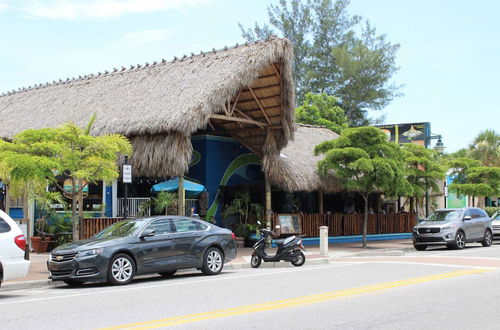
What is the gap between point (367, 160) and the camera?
78.1 feet

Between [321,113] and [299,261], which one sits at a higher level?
[321,113]

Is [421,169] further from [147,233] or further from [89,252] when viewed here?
[89,252]

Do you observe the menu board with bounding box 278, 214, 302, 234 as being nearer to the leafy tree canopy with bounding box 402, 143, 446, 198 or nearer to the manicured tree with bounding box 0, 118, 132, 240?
the leafy tree canopy with bounding box 402, 143, 446, 198

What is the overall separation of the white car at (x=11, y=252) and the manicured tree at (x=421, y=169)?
19.7 metres

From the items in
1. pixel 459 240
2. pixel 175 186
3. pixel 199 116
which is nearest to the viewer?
pixel 199 116

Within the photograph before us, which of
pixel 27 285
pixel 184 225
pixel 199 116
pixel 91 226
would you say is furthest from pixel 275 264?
pixel 91 226

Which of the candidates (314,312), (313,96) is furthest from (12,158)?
(313,96)

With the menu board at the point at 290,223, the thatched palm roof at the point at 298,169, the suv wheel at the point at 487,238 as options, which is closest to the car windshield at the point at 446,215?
the suv wheel at the point at 487,238

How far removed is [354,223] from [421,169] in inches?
161

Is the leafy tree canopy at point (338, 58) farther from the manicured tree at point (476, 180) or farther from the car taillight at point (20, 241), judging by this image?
the car taillight at point (20, 241)

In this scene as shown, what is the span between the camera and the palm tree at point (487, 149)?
4391 centimetres

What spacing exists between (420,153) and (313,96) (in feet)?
60.5

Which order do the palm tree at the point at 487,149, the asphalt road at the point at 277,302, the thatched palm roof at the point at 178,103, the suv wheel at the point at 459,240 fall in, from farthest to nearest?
the palm tree at the point at 487,149
the suv wheel at the point at 459,240
the thatched palm roof at the point at 178,103
the asphalt road at the point at 277,302

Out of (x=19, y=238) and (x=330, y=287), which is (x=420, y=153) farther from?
(x=19, y=238)
